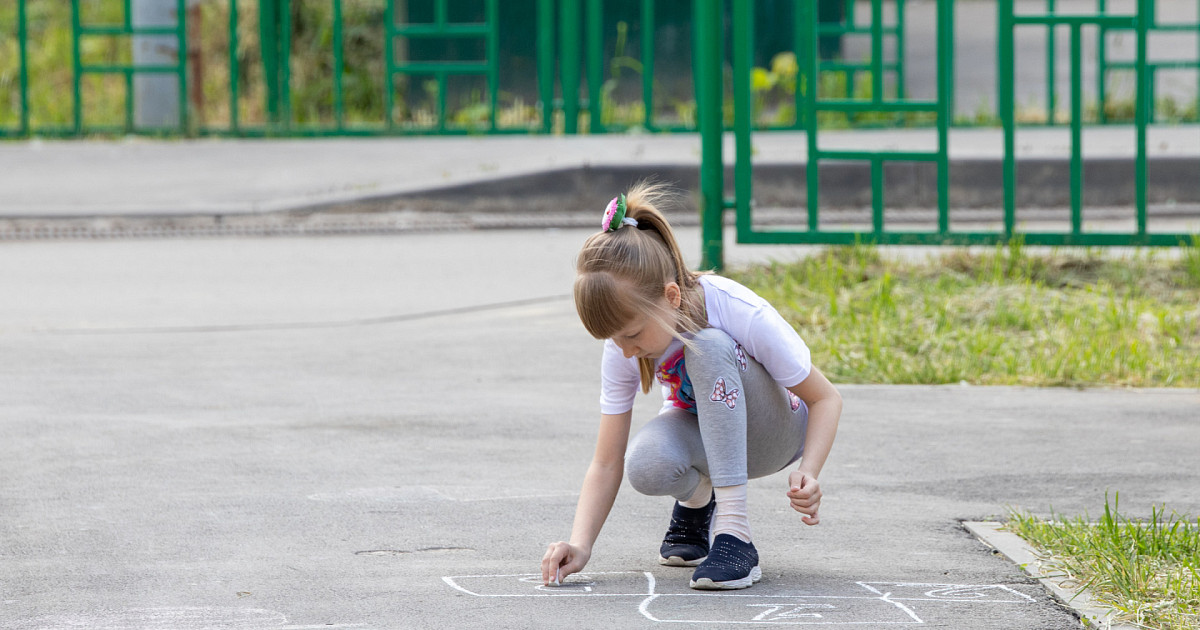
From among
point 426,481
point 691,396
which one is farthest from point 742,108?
point 691,396

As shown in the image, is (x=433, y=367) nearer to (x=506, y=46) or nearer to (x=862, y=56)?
(x=506, y=46)

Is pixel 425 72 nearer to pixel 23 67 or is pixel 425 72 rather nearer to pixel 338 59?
pixel 338 59

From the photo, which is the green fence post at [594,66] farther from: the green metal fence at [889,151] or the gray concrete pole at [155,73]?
the green metal fence at [889,151]

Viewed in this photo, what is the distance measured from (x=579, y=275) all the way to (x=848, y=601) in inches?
30.9

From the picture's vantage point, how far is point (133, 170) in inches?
403

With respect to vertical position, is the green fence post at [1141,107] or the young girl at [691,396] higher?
the green fence post at [1141,107]

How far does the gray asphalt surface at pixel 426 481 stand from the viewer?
2.91 metres

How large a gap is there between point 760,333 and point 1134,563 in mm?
814

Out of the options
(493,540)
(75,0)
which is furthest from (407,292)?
(75,0)

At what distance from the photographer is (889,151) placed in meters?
6.45

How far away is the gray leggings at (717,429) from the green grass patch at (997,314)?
1.86 meters

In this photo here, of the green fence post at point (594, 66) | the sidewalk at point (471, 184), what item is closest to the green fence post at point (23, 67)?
Answer: the sidewalk at point (471, 184)

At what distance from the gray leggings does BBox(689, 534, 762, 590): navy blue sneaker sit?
116 mm

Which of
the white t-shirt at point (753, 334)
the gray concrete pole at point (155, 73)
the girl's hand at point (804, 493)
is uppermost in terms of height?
the gray concrete pole at point (155, 73)
